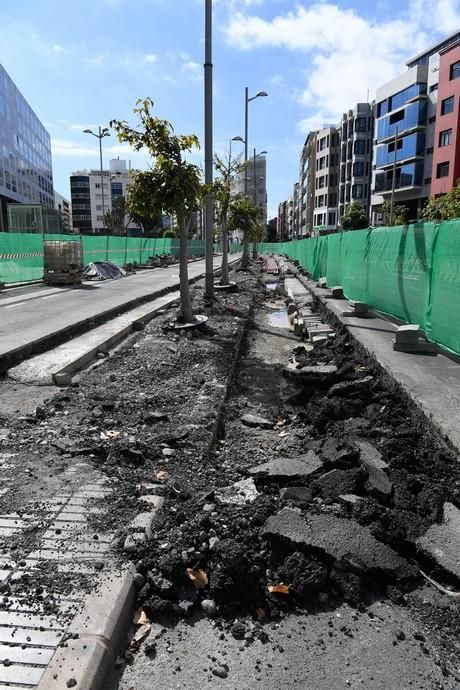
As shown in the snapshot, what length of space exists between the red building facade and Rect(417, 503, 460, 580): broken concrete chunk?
182 feet

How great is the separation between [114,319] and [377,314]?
6407 mm

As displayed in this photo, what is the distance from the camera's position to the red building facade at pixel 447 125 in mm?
52750

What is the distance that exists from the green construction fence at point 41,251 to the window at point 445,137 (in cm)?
3200

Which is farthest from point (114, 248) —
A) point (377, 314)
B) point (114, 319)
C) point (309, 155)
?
point (309, 155)

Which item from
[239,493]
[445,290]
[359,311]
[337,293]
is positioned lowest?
[239,493]

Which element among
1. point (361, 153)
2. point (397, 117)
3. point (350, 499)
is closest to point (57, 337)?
point (350, 499)

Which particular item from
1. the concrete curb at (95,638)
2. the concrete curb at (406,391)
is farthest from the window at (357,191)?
the concrete curb at (95,638)

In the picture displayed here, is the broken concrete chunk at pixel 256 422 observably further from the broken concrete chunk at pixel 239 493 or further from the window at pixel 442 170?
the window at pixel 442 170

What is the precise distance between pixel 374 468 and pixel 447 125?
59792 mm

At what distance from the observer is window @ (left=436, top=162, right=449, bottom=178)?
2180 inches

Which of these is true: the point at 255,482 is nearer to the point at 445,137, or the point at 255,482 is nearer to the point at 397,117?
the point at 445,137

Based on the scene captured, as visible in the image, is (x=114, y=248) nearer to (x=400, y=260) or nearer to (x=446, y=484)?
(x=400, y=260)

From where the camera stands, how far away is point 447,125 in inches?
2144

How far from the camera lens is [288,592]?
2914mm
